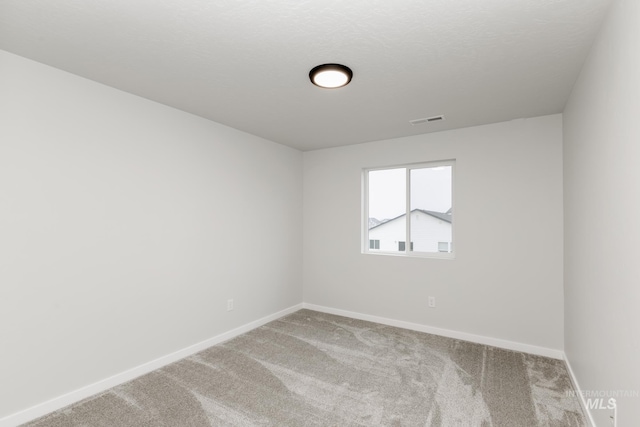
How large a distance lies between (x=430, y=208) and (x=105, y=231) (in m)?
3.44

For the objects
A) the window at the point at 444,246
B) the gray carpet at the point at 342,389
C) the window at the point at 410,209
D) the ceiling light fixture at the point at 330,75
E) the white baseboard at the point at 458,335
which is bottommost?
the gray carpet at the point at 342,389

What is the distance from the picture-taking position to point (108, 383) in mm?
2518

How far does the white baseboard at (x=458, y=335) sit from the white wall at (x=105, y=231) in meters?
1.45

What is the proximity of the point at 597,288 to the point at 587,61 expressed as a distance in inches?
57.7

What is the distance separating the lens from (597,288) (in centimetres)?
190

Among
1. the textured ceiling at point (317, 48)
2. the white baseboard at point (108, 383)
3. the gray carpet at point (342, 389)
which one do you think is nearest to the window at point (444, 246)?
the gray carpet at point (342, 389)

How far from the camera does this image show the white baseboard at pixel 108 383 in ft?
6.82

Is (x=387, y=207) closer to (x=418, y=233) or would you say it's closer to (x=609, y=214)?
(x=418, y=233)

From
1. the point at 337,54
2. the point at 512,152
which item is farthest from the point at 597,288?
the point at 337,54

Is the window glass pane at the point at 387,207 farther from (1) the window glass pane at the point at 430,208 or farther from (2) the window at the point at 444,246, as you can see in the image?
(2) the window at the point at 444,246

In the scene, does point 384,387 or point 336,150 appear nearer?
point 384,387

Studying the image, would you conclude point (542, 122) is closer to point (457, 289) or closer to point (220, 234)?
point (457, 289)

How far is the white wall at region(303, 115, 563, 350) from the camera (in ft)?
10.4

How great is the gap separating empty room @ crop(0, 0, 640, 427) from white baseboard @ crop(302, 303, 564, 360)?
0.9 inches
